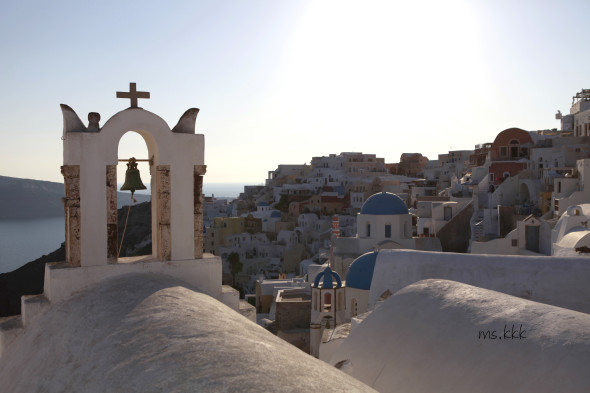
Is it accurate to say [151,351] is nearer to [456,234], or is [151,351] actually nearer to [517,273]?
[517,273]

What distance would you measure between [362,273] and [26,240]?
84780 mm

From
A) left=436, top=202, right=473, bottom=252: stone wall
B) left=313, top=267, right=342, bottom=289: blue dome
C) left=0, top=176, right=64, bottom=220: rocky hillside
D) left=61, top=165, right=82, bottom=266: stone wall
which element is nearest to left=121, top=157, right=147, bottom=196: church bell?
left=61, top=165, right=82, bottom=266: stone wall

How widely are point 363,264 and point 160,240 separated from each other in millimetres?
10949

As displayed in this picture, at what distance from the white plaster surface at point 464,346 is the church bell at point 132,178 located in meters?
2.86

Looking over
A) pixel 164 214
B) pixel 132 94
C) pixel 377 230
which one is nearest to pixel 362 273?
pixel 377 230

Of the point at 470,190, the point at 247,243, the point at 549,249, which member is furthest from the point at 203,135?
the point at 247,243

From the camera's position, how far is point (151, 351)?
8.63ft

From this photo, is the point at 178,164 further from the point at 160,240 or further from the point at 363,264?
the point at 363,264

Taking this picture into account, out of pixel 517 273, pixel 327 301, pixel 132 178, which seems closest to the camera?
pixel 132 178

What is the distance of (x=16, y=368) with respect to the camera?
3.47 metres

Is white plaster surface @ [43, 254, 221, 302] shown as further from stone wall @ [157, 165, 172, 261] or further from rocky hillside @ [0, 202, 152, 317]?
rocky hillside @ [0, 202, 152, 317]

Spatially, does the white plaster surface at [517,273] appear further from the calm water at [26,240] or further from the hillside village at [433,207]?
the calm water at [26,240]

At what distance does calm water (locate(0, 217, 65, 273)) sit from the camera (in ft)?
218

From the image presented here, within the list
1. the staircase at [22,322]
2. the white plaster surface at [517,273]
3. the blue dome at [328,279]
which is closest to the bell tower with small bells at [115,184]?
the staircase at [22,322]
